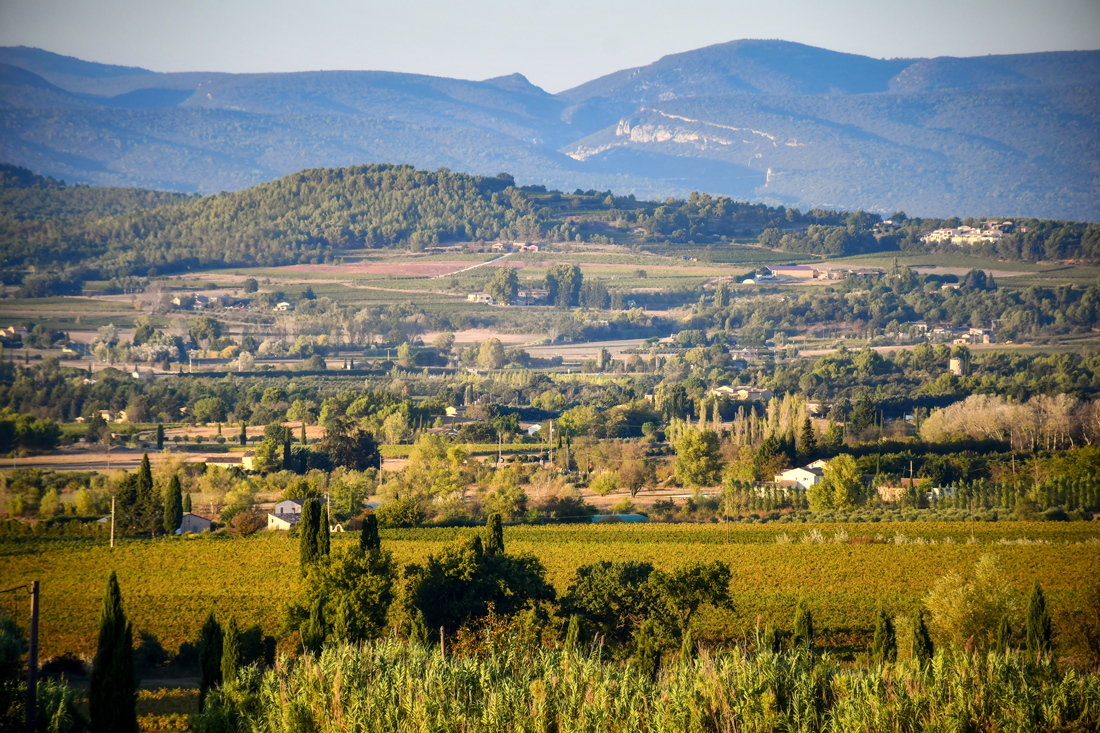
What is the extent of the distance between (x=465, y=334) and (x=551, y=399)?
36.4m

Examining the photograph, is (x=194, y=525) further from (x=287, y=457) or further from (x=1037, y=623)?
(x=1037, y=623)

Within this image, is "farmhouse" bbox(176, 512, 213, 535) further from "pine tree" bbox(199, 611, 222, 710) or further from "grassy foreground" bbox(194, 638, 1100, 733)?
"grassy foreground" bbox(194, 638, 1100, 733)

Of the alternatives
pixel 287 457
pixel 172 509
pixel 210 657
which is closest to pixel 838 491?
pixel 287 457

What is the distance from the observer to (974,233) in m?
129

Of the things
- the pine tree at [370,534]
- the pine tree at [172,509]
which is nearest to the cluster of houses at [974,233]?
the pine tree at [172,509]

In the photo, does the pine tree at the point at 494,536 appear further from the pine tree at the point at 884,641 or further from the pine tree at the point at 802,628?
the pine tree at the point at 884,641

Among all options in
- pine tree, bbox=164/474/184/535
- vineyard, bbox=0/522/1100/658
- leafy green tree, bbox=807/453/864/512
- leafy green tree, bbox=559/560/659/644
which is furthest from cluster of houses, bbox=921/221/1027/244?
leafy green tree, bbox=559/560/659/644

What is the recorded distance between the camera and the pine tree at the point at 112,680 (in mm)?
14750

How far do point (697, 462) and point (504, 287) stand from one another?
6825cm

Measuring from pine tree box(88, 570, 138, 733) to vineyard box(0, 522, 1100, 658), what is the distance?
691cm

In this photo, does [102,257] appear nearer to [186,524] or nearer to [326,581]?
[186,524]

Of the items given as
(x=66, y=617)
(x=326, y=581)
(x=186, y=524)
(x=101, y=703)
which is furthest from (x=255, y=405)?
(x=101, y=703)

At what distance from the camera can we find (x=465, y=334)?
319 feet

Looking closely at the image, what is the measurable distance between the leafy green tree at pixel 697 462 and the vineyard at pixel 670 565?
760 cm
